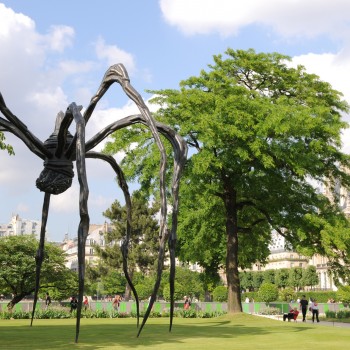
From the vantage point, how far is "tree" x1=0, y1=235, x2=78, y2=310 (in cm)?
3509

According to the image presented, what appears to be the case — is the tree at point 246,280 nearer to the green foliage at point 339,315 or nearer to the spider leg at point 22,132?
the green foliage at point 339,315

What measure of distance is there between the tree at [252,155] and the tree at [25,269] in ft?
27.9

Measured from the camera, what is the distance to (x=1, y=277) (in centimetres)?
3497

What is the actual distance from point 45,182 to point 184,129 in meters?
17.4

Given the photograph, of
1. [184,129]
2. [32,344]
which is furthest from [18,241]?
[32,344]

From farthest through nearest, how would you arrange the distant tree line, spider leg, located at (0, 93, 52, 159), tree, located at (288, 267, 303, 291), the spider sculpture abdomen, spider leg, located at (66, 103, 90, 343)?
tree, located at (288, 267, 303, 291) < the distant tree line < the spider sculpture abdomen < spider leg, located at (0, 93, 52, 159) < spider leg, located at (66, 103, 90, 343)

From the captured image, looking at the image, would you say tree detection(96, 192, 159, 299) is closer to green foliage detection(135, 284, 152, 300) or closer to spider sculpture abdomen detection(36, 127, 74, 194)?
green foliage detection(135, 284, 152, 300)

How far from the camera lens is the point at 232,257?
103 feet

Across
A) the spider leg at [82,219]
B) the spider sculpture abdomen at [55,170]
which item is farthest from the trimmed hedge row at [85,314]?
the spider leg at [82,219]

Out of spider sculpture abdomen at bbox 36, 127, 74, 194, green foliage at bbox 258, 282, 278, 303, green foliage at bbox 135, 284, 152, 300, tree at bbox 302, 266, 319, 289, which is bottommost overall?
spider sculpture abdomen at bbox 36, 127, 74, 194

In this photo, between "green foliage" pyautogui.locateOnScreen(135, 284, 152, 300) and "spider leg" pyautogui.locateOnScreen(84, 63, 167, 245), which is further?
"green foliage" pyautogui.locateOnScreen(135, 284, 152, 300)

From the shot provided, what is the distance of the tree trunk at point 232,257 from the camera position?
3091 cm

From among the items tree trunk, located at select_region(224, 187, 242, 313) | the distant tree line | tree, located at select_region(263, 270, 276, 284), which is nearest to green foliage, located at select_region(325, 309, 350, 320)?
tree trunk, located at select_region(224, 187, 242, 313)

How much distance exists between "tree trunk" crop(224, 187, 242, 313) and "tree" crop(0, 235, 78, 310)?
37.8 ft
